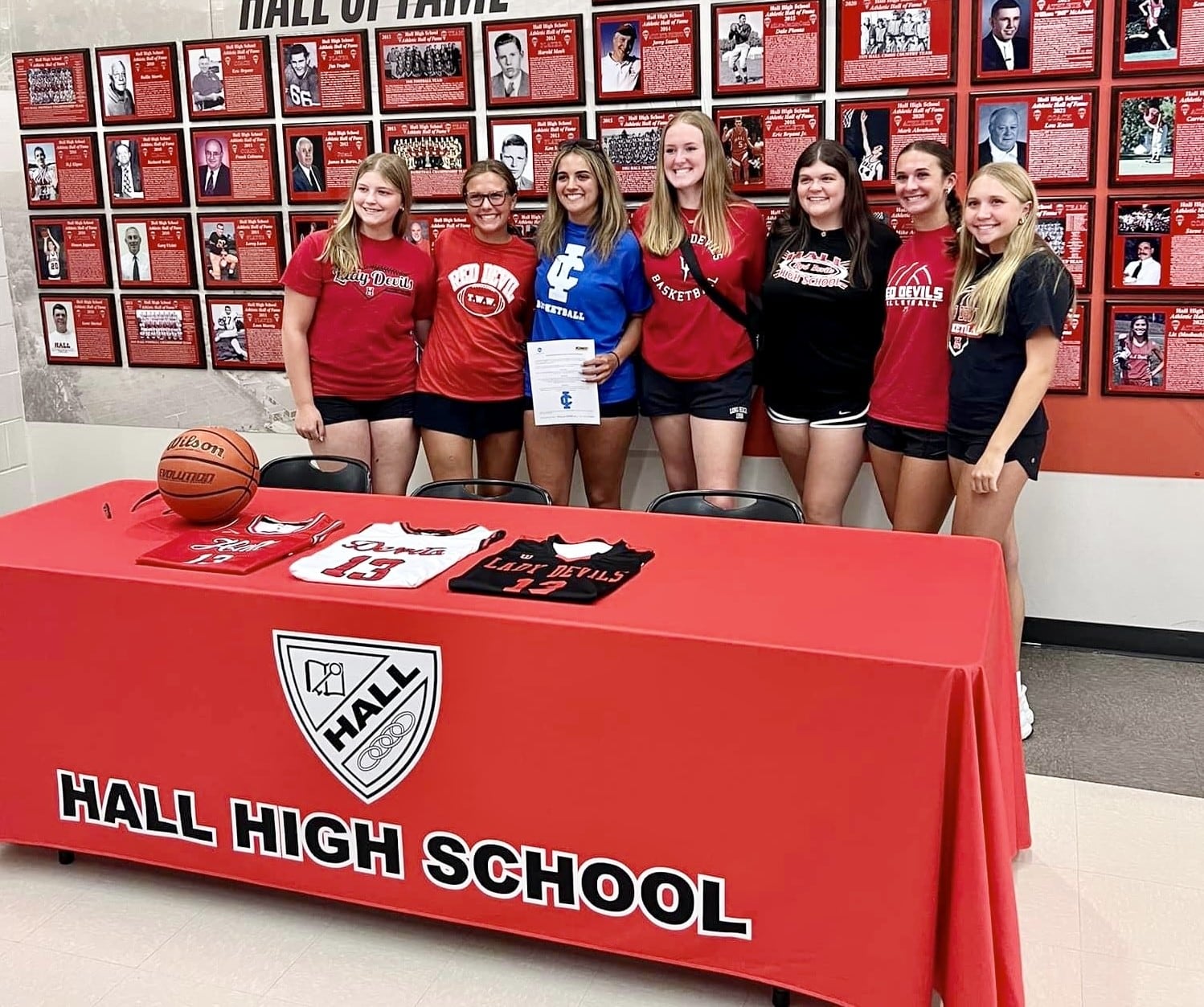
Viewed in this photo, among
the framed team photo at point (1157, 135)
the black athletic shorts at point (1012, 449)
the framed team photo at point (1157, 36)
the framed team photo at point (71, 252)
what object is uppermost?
the framed team photo at point (1157, 36)

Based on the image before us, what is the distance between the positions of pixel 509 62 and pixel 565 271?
0.98 metres

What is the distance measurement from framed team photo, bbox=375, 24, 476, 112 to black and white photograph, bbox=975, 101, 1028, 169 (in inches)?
75.8

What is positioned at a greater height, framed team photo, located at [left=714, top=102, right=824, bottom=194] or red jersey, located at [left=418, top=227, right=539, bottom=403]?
framed team photo, located at [left=714, top=102, right=824, bottom=194]

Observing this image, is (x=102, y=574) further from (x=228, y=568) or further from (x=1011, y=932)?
(x=1011, y=932)

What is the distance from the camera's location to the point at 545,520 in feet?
10.3

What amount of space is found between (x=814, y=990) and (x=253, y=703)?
1295mm

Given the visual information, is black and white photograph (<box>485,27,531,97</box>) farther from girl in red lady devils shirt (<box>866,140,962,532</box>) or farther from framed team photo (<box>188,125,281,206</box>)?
girl in red lady devils shirt (<box>866,140,962,532</box>)

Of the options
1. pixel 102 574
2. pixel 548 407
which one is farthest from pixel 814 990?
pixel 548 407

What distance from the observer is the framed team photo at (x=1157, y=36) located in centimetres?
395

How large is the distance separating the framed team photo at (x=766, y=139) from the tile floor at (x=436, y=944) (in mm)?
2409

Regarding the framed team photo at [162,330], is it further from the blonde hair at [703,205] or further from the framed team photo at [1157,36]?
the framed team photo at [1157,36]

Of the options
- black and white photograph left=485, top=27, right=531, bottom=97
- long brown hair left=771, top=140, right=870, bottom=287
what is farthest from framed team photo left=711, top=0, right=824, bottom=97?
black and white photograph left=485, top=27, right=531, bottom=97

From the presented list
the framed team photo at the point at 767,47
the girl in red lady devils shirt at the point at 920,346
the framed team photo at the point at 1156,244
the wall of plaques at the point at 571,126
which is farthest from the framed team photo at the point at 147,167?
the framed team photo at the point at 1156,244

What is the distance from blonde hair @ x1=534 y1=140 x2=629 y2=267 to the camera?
4.25 m
